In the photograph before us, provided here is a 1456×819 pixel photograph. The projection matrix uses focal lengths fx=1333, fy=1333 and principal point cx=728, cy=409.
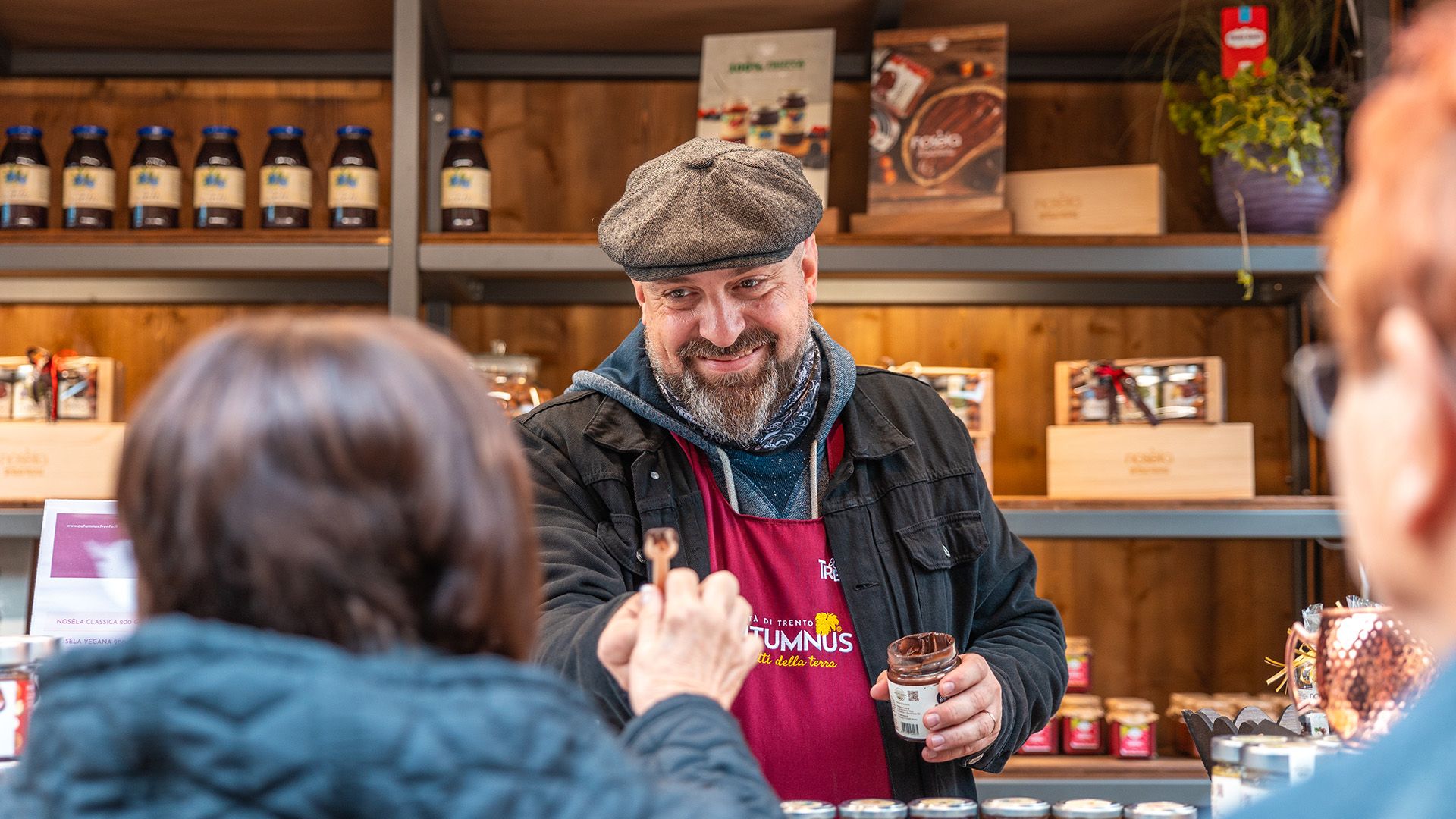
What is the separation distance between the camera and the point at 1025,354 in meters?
2.93

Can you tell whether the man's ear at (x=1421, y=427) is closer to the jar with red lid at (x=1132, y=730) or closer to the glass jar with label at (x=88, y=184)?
the jar with red lid at (x=1132, y=730)

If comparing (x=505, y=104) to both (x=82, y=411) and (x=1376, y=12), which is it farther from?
(x=1376, y=12)

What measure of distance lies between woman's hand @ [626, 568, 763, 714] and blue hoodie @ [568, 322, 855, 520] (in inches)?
28.0

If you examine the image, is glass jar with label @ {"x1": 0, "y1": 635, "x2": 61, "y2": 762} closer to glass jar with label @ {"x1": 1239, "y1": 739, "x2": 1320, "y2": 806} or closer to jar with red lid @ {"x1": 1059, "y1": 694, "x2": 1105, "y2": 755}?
glass jar with label @ {"x1": 1239, "y1": 739, "x2": 1320, "y2": 806}

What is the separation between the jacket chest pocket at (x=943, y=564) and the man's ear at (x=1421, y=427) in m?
1.08

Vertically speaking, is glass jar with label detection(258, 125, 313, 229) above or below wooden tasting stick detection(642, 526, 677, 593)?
above

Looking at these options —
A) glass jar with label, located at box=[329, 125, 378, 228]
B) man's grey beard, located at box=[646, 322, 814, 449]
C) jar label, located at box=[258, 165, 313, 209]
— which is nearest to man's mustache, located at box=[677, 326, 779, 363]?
man's grey beard, located at box=[646, 322, 814, 449]

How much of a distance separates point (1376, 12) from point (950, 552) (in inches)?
63.3

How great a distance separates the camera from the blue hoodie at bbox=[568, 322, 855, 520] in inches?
67.8

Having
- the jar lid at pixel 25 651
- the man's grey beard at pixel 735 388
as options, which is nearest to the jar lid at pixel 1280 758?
the man's grey beard at pixel 735 388

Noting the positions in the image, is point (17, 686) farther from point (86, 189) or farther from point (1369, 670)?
point (86, 189)

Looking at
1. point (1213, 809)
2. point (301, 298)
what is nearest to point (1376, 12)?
point (1213, 809)

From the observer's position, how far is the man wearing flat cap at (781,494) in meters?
1.61

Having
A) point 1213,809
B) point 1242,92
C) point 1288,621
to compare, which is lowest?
point 1288,621
